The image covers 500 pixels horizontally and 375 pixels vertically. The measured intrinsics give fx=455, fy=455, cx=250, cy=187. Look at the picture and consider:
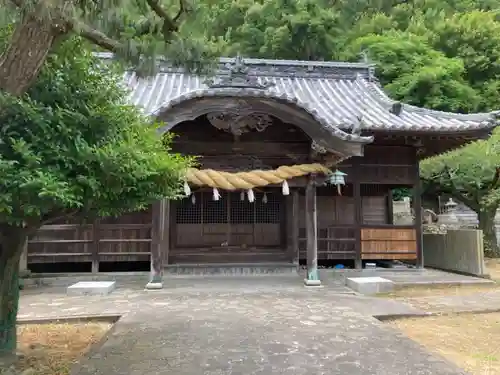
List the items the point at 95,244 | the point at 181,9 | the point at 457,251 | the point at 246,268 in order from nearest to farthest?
the point at 181,9 → the point at 95,244 → the point at 246,268 → the point at 457,251

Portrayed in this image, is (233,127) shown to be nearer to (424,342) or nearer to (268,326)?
(268,326)

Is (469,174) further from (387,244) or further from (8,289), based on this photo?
(8,289)

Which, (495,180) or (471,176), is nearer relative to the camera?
(471,176)

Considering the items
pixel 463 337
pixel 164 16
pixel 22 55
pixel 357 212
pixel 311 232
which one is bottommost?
pixel 463 337

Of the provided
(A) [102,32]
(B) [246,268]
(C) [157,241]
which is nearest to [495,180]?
(B) [246,268]

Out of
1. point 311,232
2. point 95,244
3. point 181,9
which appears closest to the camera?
point 181,9

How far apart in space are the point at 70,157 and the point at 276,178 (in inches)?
241

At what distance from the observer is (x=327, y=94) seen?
14.7 metres

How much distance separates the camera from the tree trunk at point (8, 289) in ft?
15.4

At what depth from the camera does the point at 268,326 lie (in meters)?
6.36

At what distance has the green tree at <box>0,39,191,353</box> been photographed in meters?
3.53

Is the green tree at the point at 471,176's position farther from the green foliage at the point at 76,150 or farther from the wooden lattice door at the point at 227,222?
the green foliage at the point at 76,150

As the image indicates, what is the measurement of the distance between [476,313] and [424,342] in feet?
7.87

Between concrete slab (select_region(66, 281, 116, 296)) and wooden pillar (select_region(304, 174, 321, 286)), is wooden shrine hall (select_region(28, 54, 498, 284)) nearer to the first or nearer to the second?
wooden pillar (select_region(304, 174, 321, 286))
